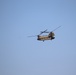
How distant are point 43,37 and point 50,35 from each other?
2.58ft

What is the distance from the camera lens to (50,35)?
15734 mm

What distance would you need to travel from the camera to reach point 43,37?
1600cm
